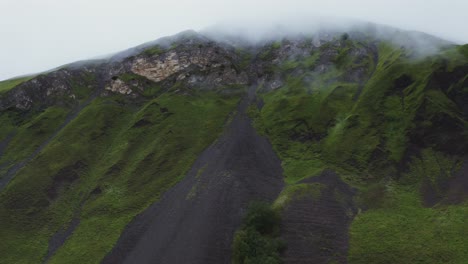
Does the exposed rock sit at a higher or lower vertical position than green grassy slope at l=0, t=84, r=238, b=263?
higher

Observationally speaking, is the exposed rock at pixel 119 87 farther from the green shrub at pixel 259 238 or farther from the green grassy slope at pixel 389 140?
the green shrub at pixel 259 238

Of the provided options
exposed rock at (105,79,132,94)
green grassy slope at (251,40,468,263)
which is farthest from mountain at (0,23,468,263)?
exposed rock at (105,79,132,94)

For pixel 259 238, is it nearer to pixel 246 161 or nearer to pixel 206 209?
pixel 206 209

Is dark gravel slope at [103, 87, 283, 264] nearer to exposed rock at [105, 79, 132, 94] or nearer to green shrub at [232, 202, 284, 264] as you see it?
green shrub at [232, 202, 284, 264]

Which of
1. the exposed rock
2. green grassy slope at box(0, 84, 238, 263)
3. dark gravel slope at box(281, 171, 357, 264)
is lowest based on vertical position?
dark gravel slope at box(281, 171, 357, 264)

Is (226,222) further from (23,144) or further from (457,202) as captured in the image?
(23,144)

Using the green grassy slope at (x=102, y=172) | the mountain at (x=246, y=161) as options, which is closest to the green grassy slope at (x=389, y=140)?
the mountain at (x=246, y=161)

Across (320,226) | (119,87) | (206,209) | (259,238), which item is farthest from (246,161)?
(119,87)

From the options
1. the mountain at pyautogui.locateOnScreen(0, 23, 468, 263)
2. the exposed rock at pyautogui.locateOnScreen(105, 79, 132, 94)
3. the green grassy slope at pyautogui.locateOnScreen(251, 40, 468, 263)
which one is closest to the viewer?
the green grassy slope at pyautogui.locateOnScreen(251, 40, 468, 263)
